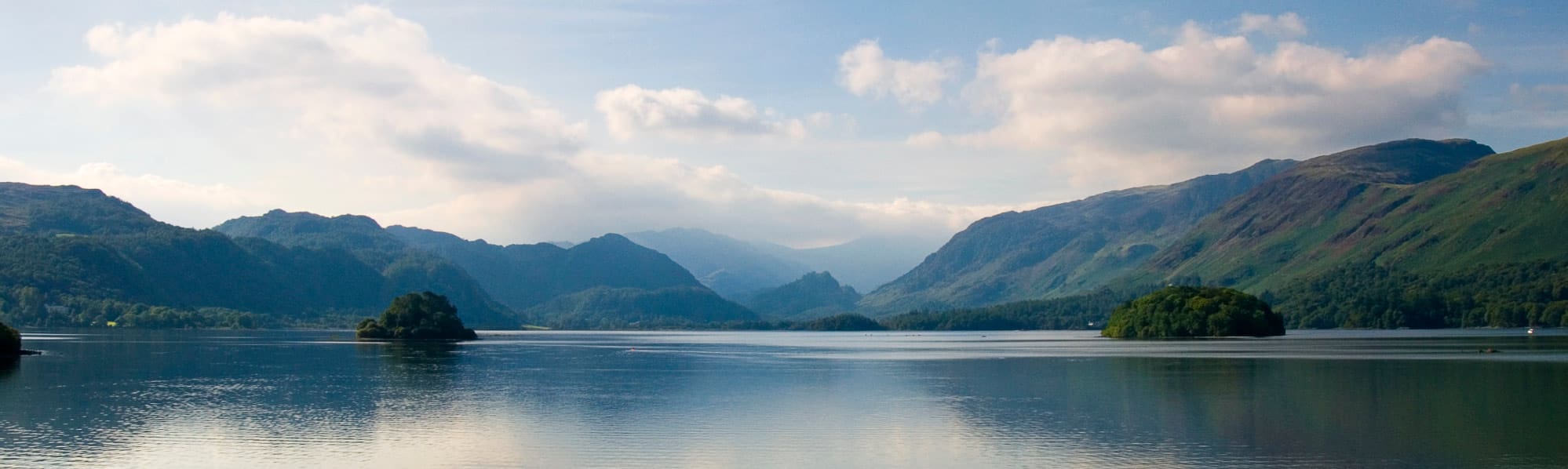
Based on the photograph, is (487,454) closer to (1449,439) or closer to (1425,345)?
(1449,439)

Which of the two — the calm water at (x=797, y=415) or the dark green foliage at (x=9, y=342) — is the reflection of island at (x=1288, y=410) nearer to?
the calm water at (x=797, y=415)

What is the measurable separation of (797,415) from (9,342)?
89.4m

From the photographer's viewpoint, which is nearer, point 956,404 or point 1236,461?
point 1236,461

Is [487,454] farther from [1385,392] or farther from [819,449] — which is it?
[1385,392]

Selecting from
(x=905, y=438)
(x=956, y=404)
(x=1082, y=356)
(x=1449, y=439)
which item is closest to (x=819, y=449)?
(x=905, y=438)

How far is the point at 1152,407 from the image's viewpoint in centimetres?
5966

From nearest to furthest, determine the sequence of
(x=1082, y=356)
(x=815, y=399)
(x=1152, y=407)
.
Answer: (x=1152, y=407) < (x=815, y=399) < (x=1082, y=356)

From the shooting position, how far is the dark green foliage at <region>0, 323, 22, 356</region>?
109m

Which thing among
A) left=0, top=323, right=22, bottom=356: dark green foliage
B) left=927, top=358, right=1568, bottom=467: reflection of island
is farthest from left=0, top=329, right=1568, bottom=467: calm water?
left=0, top=323, right=22, bottom=356: dark green foliage

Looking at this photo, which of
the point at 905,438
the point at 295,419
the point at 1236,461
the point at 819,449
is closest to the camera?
the point at 1236,461

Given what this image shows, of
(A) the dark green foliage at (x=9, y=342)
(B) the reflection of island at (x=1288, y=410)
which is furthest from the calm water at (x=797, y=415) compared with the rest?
(A) the dark green foliage at (x=9, y=342)

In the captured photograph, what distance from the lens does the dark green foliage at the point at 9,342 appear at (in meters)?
109

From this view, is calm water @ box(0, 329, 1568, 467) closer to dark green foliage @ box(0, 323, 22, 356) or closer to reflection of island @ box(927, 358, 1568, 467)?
reflection of island @ box(927, 358, 1568, 467)

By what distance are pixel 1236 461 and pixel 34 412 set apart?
53244 millimetres
